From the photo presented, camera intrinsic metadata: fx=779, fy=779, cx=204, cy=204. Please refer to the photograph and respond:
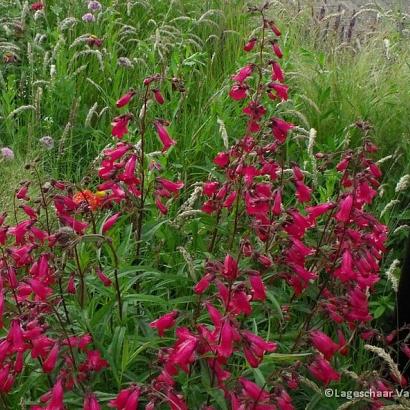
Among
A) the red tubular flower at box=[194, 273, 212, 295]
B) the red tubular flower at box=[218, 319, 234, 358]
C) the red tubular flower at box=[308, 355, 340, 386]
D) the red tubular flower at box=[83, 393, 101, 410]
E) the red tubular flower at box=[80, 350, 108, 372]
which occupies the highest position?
the red tubular flower at box=[194, 273, 212, 295]

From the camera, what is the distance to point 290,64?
4.94m

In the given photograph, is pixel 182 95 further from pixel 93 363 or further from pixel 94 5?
pixel 93 363

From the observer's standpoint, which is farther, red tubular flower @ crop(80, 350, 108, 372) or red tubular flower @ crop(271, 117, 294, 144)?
red tubular flower @ crop(271, 117, 294, 144)

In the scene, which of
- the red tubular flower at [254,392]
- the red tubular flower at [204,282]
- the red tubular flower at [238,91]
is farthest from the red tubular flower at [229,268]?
the red tubular flower at [238,91]

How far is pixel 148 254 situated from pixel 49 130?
1.39 m

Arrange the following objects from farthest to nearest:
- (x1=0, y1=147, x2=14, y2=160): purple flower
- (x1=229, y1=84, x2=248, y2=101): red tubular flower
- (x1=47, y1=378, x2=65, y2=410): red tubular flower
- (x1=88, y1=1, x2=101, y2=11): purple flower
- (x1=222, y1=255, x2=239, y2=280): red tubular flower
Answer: (x1=88, y1=1, x2=101, y2=11): purple flower → (x1=0, y1=147, x2=14, y2=160): purple flower → (x1=229, y1=84, x2=248, y2=101): red tubular flower → (x1=222, y1=255, x2=239, y2=280): red tubular flower → (x1=47, y1=378, x2=65, y2=410): red tubular flower

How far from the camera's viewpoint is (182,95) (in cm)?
400

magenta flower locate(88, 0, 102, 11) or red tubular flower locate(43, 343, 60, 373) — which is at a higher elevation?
magenta flower locate(88, 0, 102, 11)

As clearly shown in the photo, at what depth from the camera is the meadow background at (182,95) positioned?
3.71m

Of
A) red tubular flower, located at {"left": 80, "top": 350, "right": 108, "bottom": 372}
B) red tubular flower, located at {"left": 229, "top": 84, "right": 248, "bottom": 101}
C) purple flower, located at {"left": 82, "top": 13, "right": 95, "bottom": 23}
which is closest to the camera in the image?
red tubular flower, located at {"left": 80, "top": 350, "right": 108, "bottom": 372}

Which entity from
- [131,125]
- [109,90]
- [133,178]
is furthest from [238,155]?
[109,90]

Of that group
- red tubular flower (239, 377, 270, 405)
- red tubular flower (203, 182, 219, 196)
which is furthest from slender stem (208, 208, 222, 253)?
red tubular flower (239, 377, 270, 405)

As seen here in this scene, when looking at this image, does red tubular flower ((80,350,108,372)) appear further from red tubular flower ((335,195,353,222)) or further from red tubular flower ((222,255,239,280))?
red tubular flower ((335,195,353,222))

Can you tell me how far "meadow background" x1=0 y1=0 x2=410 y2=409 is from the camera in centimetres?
371
